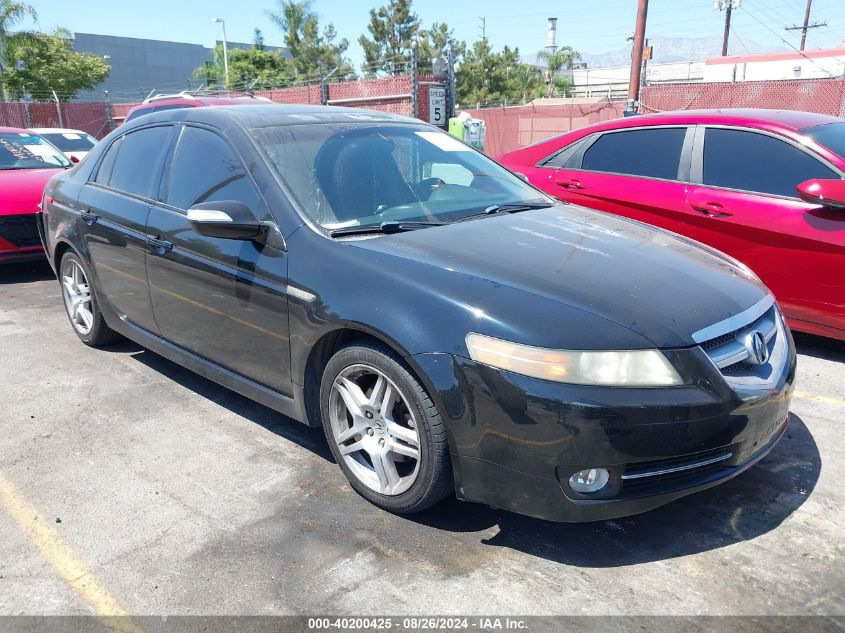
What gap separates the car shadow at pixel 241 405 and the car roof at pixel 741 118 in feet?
11.2

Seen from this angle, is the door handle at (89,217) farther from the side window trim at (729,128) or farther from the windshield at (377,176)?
the side window trim at (729,128)

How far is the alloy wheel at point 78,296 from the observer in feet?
15.7

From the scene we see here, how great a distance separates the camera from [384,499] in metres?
2.81

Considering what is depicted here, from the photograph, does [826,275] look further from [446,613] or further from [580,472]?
[446,613]

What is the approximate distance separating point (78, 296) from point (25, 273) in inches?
125

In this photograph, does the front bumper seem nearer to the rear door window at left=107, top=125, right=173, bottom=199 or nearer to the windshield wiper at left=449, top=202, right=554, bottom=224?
the windshield wiper at left=449, top=202, right=554, bottom=224

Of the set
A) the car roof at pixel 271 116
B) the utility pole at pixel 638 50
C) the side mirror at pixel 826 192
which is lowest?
the side mirror at pixel 826 192

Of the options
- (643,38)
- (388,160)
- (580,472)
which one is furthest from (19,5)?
(580,472)

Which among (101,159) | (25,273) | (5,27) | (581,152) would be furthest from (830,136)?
(5,27)

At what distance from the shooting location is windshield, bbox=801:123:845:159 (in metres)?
4.36

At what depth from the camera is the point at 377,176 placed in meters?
3.35

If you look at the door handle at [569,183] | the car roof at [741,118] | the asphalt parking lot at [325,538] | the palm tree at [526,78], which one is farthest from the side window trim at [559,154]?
the palm tree at [526,78]

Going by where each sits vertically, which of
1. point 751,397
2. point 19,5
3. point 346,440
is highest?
point 19,5

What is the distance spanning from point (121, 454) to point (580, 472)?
227 cm
